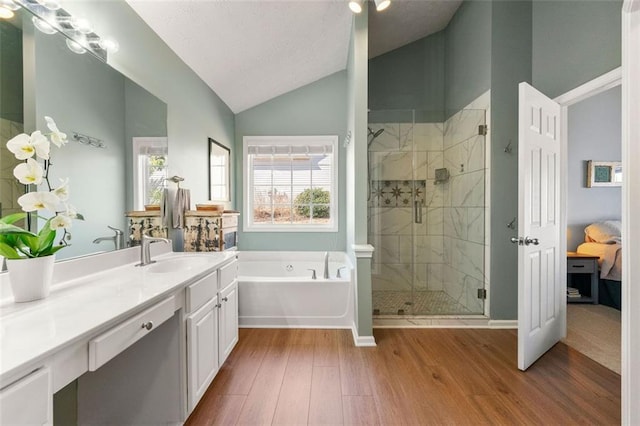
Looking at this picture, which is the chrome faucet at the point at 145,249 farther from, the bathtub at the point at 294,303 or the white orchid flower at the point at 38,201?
the bathtub at the point at 294,303

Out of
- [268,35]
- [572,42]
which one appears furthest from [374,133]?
[572,42]

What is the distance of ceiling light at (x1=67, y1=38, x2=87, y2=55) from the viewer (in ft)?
4.66

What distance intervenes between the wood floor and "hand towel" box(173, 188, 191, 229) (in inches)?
45.1

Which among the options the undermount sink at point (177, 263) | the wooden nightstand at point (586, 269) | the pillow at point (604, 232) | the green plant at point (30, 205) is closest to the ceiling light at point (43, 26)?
the green plant at point (30, 205)

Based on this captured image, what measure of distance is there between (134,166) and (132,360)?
1183mm

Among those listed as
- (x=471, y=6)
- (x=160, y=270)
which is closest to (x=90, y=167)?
(x=160, y=270)

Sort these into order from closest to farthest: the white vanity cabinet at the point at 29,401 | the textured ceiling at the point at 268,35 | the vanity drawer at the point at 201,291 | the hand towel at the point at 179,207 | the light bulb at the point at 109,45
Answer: the white vanity cabinet at the point at 29,401 < the vanity drawer at the point at 201,291 < the light bulb at the point at 109,45 < the textured ceiling at the point at 268,35 < the hand towel at the point at 179,207

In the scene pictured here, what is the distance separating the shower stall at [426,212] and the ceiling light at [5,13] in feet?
8.86

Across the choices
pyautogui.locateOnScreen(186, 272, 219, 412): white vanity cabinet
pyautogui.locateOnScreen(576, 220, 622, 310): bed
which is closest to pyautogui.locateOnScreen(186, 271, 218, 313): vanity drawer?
pyautogui.locateOnScreen(186, 272, 219, 412): white vanity cabinet

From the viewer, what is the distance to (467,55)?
317cm

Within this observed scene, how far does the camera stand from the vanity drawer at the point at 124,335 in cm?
93

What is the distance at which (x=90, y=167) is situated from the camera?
5.04 ft

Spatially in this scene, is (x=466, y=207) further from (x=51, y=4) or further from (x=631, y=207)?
(x=51, y=4)

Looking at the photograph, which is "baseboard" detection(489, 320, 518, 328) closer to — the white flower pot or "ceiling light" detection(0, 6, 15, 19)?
the white flower pot
